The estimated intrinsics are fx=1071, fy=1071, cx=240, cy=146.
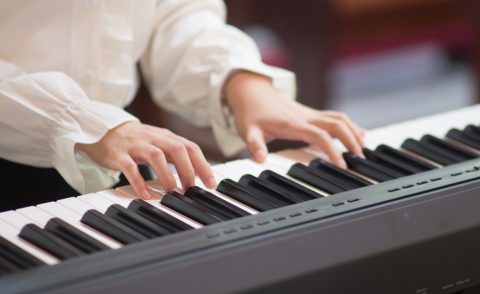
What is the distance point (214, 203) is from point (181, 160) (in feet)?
0.27

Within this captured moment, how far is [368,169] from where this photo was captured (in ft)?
5.01

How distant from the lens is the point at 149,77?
1959 mm

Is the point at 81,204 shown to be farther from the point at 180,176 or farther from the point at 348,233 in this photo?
the point at 348,233

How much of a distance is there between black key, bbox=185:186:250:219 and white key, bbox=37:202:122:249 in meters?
0.16

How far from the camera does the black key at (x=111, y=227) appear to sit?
124cm

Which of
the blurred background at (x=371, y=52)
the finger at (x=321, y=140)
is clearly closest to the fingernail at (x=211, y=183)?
the finger at (x=321, y=140)

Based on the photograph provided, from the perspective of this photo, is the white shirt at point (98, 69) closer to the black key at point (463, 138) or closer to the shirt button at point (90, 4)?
the shirt button at point (90, 4)

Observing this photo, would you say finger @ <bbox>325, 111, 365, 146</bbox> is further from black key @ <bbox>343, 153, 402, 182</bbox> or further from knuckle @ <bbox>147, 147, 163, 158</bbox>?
knuckle @ <bbox>147, 147, 163, 158</bbox>

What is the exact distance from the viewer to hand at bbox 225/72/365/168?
1.60 m

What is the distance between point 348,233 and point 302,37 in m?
2.77

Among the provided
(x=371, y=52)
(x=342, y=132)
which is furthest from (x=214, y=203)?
(x=371, y=52)

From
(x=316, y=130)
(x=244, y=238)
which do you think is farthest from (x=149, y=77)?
(x=244, y=238)

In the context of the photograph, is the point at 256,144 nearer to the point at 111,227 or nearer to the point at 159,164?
the point at 159,164

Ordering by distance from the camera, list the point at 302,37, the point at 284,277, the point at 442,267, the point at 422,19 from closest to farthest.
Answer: the point at 284,277 < the point at 442,267 < the point at 302,37 < the point at 422,19
